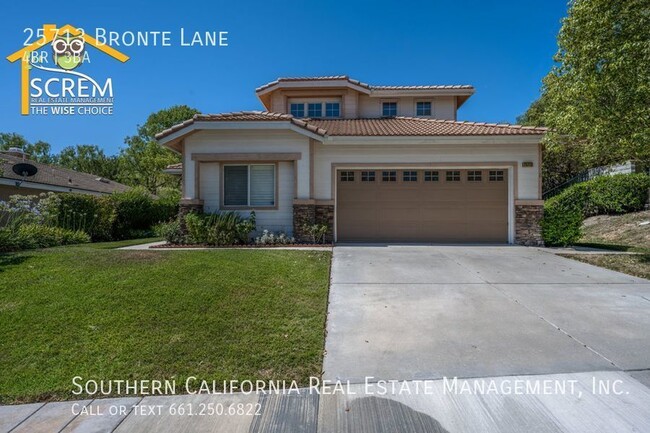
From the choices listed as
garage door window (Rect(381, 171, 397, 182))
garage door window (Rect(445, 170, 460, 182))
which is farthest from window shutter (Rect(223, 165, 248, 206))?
garage door window (Rect(445, 170, 460, 182))

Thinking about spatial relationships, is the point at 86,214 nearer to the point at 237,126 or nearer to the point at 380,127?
the point at 237,126

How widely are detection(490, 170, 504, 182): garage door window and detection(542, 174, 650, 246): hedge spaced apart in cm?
171

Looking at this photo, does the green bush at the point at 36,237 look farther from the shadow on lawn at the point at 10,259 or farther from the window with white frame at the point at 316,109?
the window with white frame at the point at 316,109

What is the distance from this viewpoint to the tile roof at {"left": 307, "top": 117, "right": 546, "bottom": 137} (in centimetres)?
1072

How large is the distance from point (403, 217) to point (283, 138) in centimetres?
468

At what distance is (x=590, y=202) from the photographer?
16.0m

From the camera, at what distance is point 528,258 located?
8.52 metres

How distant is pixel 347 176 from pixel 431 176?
2.78 metres

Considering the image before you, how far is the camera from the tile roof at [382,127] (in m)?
10.4

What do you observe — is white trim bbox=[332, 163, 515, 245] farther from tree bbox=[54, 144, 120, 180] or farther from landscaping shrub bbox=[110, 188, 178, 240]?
tree bbox=[54, 144, 120, 180]

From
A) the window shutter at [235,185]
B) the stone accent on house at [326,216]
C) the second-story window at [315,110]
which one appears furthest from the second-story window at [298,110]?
the stone accent on house at [326,216]

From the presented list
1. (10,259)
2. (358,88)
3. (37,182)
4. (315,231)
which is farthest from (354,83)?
(37,182)

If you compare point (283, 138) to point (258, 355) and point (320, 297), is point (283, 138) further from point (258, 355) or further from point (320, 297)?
point (258, 355)

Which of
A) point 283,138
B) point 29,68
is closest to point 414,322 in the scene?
point 283,138
